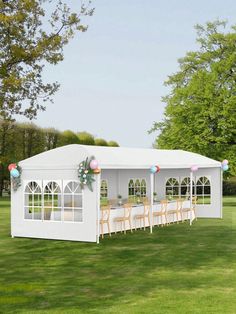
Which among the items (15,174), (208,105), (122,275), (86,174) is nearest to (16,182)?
(15,174)

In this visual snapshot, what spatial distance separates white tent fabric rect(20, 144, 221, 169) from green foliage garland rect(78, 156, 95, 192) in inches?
12.2

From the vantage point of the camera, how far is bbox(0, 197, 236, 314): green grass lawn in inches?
375

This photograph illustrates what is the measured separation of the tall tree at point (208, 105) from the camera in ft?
125

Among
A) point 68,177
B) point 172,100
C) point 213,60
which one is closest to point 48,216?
point 68,177

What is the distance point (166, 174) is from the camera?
2647cm

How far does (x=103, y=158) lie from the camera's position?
60.4 ft

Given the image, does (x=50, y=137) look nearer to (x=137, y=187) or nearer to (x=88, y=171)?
(x=137, y=187)

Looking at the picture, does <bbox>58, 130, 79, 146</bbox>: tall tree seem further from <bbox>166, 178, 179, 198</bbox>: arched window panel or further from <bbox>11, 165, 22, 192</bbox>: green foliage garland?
<bbox>11, 165, 22, 192</bbox>: green foliage garland

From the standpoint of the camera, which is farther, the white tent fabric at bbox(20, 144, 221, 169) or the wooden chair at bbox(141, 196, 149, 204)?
the wooden chair at bbox(141, 196, 149, 204)

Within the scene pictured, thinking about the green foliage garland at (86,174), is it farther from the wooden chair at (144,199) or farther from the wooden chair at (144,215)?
the wooden chair at (144,199)

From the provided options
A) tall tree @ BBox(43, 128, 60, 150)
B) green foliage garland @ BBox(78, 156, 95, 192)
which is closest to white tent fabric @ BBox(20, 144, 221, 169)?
green foliage garland @ BBox(78, 156, 95, 192)

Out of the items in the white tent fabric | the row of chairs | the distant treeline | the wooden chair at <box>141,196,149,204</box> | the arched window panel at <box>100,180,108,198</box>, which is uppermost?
the distant treeline

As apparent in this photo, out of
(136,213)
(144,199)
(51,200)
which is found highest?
(51,200)

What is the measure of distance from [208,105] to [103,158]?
2221 cm
